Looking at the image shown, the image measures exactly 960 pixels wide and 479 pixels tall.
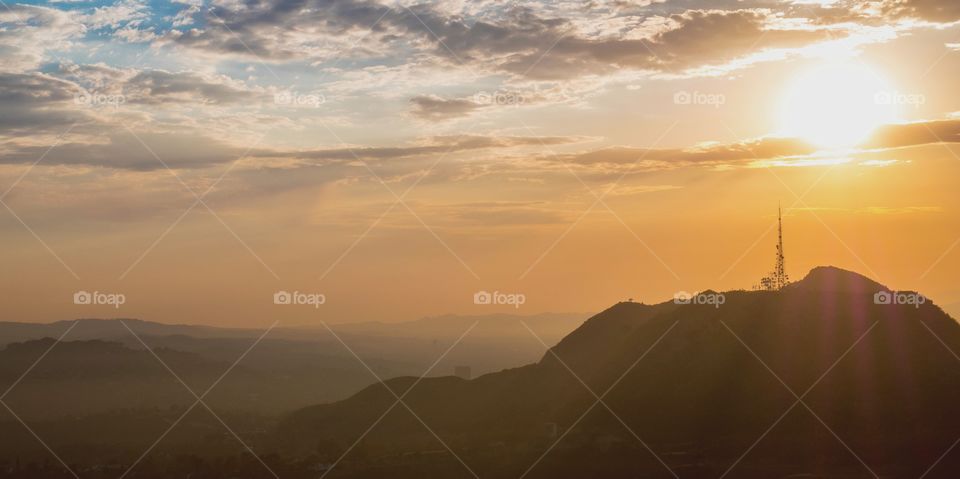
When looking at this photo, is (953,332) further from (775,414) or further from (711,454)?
(711,454)

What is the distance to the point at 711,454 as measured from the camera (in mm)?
100188

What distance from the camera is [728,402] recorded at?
108812 mm

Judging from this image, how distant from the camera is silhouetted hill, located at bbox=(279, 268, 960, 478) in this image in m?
99.8

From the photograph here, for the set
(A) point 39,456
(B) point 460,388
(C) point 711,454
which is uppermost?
(C) point 711,454

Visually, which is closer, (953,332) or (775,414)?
(775,414)

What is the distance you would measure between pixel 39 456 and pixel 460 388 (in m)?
59.2

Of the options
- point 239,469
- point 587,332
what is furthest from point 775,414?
point 239,469

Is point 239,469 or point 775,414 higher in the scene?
point 775,414

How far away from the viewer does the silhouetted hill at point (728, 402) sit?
99.8 meters

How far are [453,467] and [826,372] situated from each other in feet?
144

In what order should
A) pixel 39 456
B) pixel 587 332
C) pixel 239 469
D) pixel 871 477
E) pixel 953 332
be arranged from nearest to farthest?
pixel 871 477, pixel 239 469, pixel 953 332, pixel 39 456, pixel 587 332

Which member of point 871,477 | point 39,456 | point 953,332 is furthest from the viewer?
point 39,456

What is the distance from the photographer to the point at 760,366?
371ft

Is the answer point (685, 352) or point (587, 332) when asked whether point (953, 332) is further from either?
point (587, 332)
